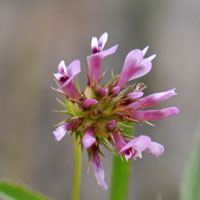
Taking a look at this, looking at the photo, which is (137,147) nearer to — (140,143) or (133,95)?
(140,143)

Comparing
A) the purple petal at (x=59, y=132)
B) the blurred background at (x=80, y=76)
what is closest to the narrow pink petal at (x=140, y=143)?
the purple petal at (x=59, y=132)

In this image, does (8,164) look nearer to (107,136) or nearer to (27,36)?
(27,36)

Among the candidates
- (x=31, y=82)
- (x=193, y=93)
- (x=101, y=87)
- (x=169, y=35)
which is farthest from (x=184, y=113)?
(x=101, y=87)

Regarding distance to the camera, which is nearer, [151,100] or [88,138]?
[88,138]

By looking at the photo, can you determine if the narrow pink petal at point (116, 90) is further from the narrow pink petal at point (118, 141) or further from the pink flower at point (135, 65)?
the narrow pink petal at point (118, 141)

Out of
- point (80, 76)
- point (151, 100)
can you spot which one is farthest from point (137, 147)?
point (80, 76)

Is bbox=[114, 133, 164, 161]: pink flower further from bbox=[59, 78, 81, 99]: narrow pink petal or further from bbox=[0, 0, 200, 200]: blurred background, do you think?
bbox=[0, 0, 200, 200]: blurred background

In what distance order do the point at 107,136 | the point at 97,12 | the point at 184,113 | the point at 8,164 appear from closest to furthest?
1. the point at 107,136
2. the point at 8,164
3. the point at 184,113
4. the point at 97,12
